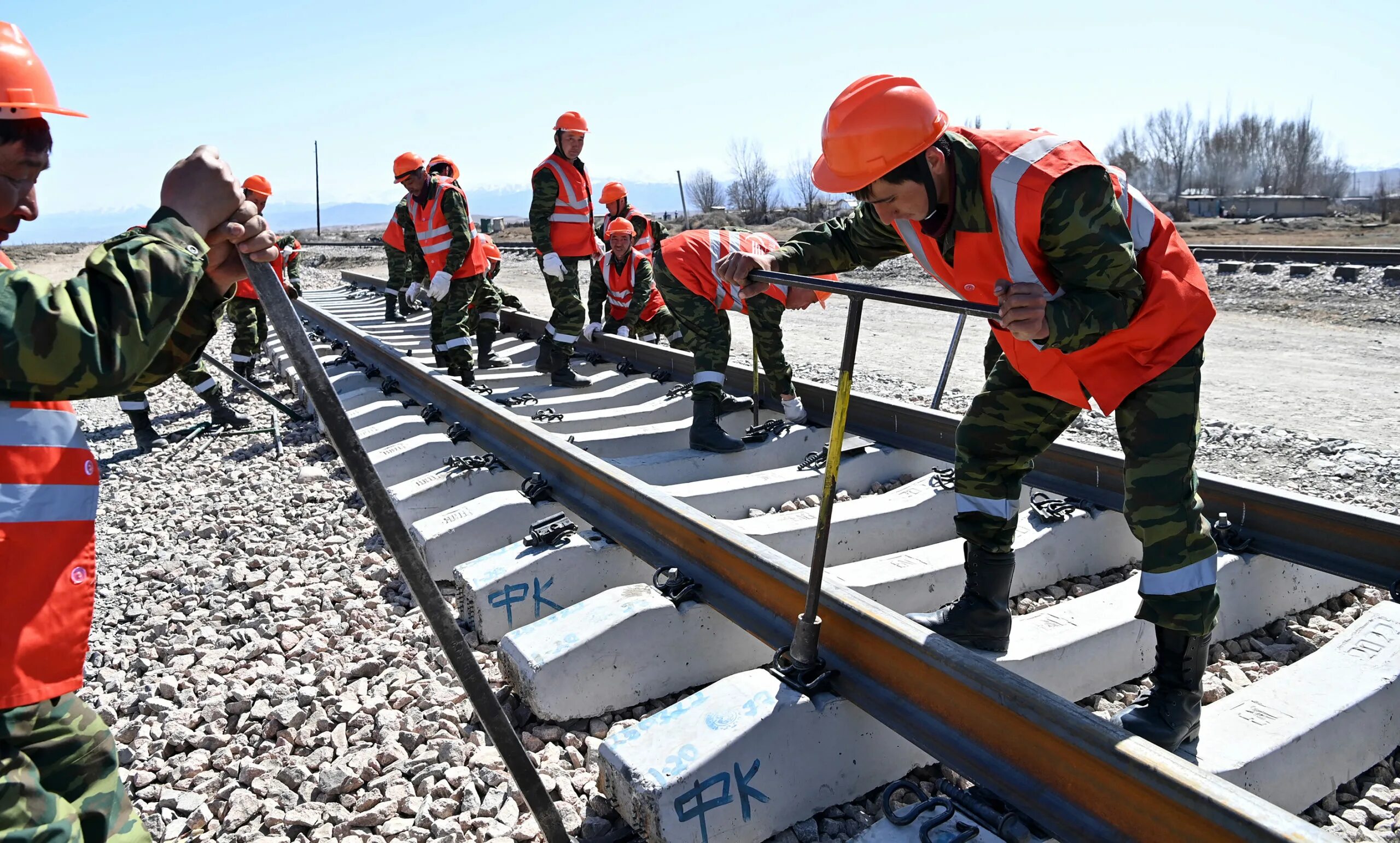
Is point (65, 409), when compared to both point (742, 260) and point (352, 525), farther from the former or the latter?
point (352, 525)

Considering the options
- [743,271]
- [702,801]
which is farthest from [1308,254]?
[702,801]

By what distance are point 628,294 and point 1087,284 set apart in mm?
7718

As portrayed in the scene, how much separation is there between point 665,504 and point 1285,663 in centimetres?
221

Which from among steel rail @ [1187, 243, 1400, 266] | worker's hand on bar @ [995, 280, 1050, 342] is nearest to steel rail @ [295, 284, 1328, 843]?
worker's hand on bar @ [995, 280, 1050, 342]

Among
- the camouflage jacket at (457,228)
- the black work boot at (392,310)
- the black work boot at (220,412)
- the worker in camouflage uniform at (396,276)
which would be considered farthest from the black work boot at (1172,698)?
the worker in camouflage uniform at (396,276)

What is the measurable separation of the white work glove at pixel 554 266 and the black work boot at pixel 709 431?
141 inches

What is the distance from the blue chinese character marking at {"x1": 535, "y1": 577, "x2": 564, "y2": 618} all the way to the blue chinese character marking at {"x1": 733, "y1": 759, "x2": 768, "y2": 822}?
124 cm

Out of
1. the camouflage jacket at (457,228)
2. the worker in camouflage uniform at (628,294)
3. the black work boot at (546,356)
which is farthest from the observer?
the worker in camouflage uniform at (628,294)

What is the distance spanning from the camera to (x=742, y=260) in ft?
10.8

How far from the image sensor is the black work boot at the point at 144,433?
690 centimetres

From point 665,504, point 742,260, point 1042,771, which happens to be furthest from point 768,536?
point 1042,771

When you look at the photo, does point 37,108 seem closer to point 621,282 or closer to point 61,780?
point 61,780

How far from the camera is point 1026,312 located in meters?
2.22

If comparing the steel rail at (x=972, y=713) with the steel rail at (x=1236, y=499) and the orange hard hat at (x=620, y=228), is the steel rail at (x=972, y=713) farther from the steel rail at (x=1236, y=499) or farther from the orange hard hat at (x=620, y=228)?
the orange hard hat at (x=620, y=228)
